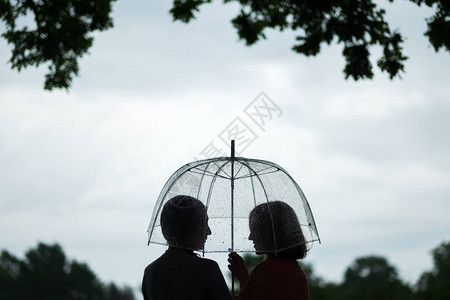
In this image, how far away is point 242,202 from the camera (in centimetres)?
624

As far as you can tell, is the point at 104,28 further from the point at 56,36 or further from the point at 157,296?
the point at 157,296

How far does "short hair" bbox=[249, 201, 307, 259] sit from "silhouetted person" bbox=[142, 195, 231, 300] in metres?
0.56

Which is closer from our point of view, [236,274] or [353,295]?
[236,274]

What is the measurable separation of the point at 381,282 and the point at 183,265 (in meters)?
95.3

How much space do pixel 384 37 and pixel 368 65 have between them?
1.22 feet

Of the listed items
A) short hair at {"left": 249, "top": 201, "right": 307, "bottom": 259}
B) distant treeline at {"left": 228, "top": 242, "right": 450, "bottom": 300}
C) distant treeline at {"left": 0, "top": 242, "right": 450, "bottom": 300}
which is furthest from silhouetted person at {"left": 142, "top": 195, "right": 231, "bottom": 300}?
distant treeline at {"left": 0, "top": 242, "right": 450, "bottom": 300}

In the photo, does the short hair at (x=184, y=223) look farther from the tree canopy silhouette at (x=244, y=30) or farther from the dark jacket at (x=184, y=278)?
the tree canopy silhouette at (x=244, y=30)

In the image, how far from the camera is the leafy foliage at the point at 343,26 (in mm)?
7703

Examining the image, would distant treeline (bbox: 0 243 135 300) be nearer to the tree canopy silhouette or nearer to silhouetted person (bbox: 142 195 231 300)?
the tree canopy silhouette

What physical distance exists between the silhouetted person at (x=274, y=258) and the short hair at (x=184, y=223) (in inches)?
20.3

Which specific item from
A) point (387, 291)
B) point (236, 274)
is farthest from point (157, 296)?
point (387, 291)

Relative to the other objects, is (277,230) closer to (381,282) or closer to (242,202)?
(242,202)

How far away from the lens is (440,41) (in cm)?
796

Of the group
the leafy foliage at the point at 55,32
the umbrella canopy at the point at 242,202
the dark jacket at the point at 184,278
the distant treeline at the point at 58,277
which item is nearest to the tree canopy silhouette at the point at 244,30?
the leafy foliage at the point at 55,32
